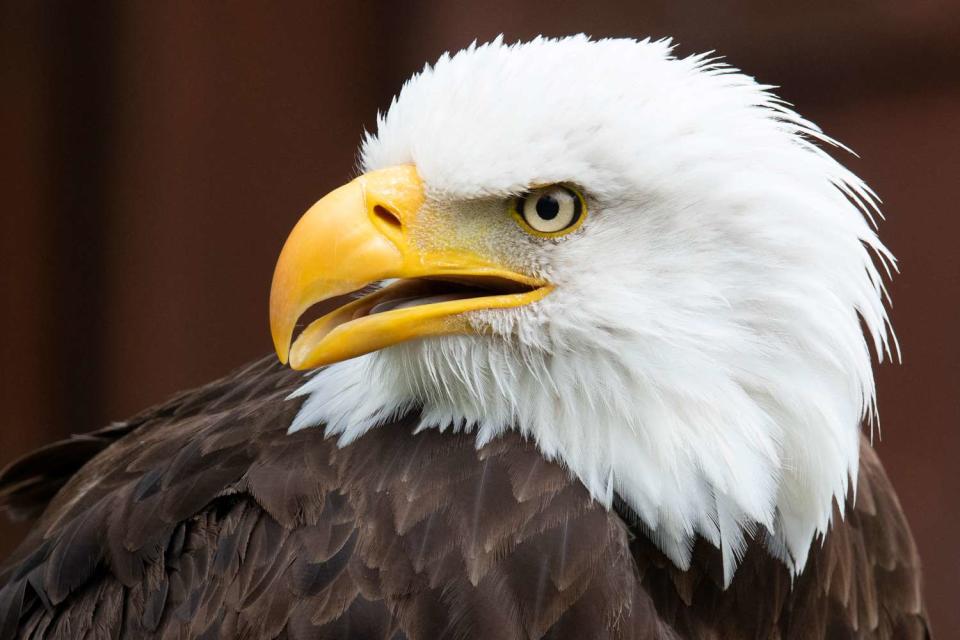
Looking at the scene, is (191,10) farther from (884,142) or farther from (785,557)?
(785,557)

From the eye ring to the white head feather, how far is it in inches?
0.9

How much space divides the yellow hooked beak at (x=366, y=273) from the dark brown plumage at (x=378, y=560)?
0.82 feet

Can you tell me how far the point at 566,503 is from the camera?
1990 mm

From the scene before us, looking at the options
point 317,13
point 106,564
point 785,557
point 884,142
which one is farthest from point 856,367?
point 317,13

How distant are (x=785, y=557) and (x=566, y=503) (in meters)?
0.44

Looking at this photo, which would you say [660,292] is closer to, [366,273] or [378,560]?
[366,273]

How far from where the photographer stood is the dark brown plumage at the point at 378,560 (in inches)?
76.5

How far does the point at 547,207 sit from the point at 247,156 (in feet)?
9.54

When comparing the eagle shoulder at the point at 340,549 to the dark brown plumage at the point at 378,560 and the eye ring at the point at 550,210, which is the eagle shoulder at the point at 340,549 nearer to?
the dark brown plumage at the point at 378,560

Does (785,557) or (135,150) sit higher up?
(135,150)

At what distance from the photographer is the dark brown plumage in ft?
6.38

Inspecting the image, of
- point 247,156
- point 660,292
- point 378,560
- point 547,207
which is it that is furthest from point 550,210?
point 247,156

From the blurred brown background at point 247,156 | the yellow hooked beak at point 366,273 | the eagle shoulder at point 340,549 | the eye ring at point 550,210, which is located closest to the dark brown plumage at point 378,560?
the eagle shoulder at point 340,549

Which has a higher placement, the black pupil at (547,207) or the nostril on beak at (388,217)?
the nostril on beak at (388,217)
